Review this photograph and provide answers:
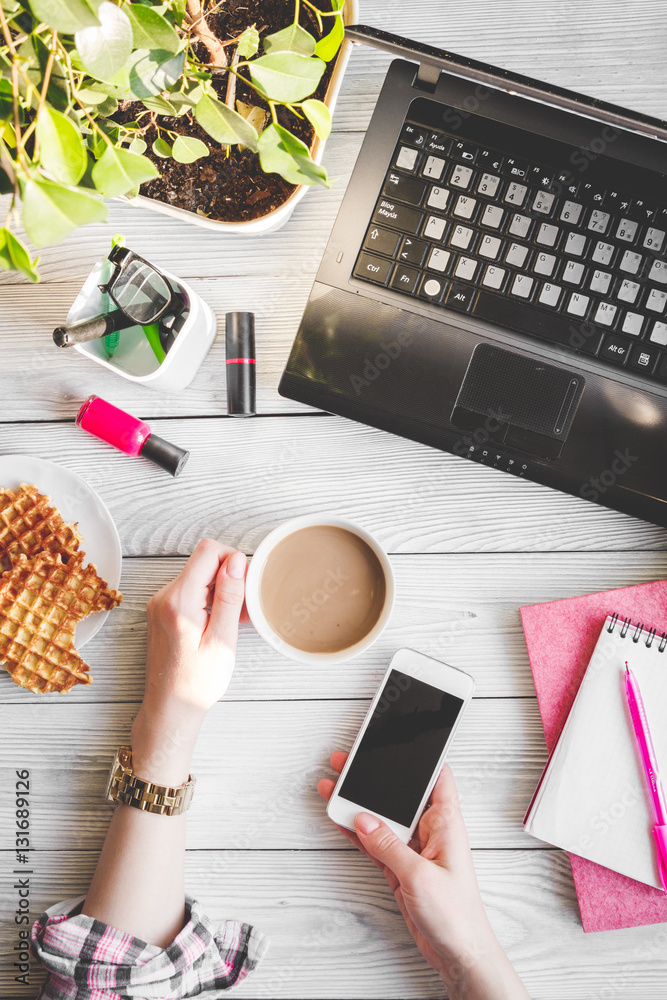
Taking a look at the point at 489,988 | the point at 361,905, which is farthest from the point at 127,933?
the point at 489,988

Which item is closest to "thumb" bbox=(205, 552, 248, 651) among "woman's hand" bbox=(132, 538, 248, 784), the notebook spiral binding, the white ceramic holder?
"woman's hand" bbox=(132, 538, 248, 784)

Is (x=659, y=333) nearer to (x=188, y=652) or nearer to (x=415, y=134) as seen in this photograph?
(x=415, y=134)

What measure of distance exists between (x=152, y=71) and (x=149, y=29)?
0.16 ft

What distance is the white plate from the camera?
78cm

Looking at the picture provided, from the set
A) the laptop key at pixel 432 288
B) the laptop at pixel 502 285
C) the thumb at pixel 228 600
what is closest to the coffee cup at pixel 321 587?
the thumb at pixel 228 600

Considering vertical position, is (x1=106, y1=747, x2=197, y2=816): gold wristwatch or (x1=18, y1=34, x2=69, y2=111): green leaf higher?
(x1=18, y1=34, x2=69, y2=111): green leaf

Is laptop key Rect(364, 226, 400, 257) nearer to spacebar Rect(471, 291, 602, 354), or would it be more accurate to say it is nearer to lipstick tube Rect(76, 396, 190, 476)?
spacebar Rect(471, 291, 602, 354)

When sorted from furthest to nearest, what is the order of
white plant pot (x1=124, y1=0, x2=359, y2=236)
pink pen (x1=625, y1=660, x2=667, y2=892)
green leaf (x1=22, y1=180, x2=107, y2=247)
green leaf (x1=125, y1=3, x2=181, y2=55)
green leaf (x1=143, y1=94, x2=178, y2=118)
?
pink pen (x1=625, y1=660, x2=667, y2=892), white plant pot (x1=124, y1=0, x2=359, y2=236), green leaf (x1=143, y1=94, x2=178, y2=118), green leaf (x1=125, y1=3, x2=181, y2=55), green leaf (x1=22, y1=180, x2=107, y2=247)

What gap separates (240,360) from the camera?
0.77m

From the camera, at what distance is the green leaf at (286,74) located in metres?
0.41

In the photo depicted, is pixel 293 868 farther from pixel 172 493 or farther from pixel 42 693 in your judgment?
pixel 172 493

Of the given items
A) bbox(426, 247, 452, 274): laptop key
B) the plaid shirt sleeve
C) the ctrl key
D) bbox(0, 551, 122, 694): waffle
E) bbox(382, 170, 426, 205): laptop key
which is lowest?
the plaid shirt sleeve

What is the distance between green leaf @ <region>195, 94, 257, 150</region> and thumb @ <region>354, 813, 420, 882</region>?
712mm

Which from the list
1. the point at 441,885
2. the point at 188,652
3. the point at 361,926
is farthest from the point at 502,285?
the point at 361,926
